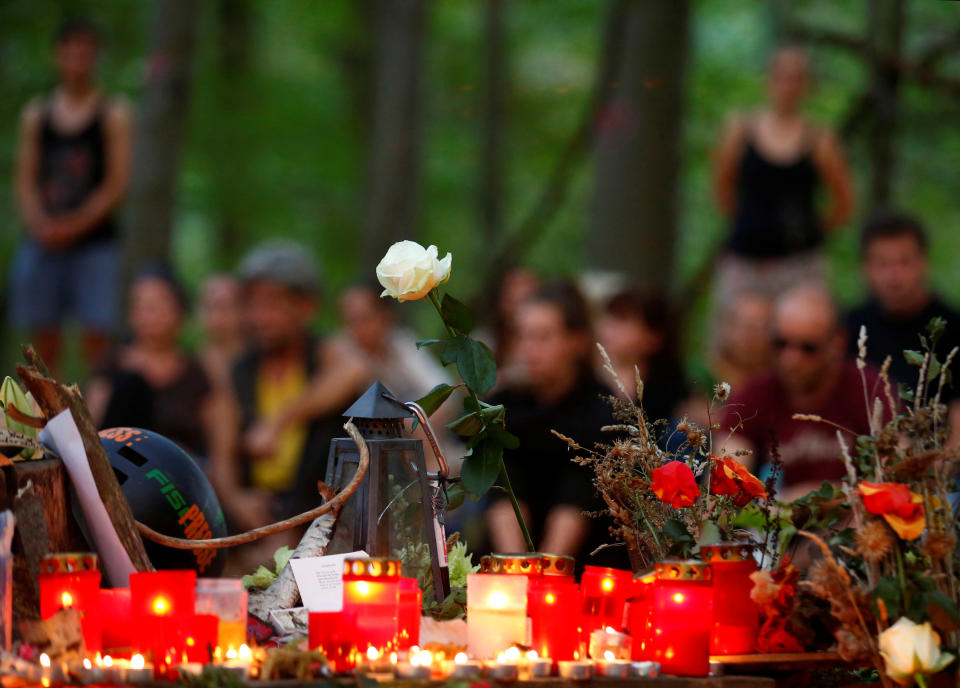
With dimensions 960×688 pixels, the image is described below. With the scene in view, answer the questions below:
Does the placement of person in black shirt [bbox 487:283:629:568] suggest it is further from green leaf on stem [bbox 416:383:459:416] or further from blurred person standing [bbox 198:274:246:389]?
blurred person standing [bbox 198:274:246:389]

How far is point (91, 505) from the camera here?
2572 millimetres

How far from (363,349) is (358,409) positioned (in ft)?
15.5

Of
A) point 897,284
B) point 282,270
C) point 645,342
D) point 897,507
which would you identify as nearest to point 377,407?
point 897,507

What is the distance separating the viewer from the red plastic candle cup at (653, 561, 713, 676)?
7.71 ft

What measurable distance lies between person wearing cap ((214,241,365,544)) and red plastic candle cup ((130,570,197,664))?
14.4 ft

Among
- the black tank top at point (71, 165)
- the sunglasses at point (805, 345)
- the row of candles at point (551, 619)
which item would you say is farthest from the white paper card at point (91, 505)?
the black tank top at point (71, 165)

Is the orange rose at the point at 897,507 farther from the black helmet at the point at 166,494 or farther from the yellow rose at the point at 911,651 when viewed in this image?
the black helmet at the point at 166,494

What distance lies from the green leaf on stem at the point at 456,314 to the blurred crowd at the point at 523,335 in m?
1.74

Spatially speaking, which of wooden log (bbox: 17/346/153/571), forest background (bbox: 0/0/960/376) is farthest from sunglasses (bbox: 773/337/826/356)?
forest background (bbox: 0/0/960/376)

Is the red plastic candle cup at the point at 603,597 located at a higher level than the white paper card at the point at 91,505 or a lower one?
lower

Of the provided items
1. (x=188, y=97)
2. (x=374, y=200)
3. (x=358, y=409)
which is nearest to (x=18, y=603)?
(x=358, y=409)

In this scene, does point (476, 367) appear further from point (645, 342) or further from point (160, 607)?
point (645, 342)

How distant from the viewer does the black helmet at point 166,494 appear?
2885mm

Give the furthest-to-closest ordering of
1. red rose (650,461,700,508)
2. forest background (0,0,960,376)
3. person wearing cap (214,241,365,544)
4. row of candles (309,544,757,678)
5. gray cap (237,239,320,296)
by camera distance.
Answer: forest background (0,0,960,376) → gray cap (237,239,320,296) → person wearing cap (214,241,365,544) → red rose (650,461,700,508) → row of candles (309,544,757,678)
